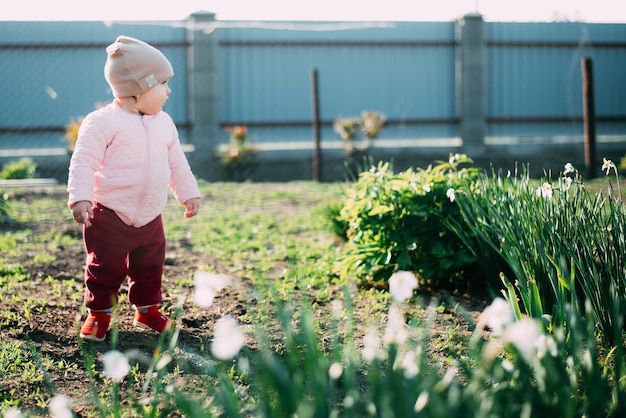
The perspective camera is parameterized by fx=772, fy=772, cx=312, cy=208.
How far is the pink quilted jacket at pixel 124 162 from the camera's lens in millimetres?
3113

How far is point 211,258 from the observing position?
515 centimetres

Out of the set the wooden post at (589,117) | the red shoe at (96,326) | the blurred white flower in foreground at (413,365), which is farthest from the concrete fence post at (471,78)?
the blurred white flower in foreground at (413,365)

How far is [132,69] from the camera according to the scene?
316 cm

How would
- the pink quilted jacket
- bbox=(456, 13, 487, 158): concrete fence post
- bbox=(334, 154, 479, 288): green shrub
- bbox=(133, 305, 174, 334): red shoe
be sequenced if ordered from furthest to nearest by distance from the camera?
bbox=(456, 13, 487, 158): concrete fence post, bbox=(334, 154, 479, 288): green shrub, bbox=(133, 305, 174, 334): red shoe, the pink quilted jacket

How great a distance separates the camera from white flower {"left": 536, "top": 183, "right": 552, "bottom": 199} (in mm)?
2746

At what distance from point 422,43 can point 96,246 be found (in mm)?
10563

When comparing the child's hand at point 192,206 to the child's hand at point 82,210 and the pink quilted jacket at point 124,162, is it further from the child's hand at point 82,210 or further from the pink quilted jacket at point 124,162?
the child's hand at point 82,210

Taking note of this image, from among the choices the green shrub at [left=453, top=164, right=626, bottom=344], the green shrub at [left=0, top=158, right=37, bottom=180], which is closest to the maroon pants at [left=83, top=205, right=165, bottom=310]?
the green shrub at [left=453, top=164, right=626, bottom=344]

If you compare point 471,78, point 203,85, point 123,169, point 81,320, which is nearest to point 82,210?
point 123,169

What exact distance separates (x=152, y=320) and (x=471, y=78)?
1057 cm

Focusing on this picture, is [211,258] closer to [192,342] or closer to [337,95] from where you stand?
[192,342]

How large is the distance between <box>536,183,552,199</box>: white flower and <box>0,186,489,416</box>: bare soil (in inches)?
21.0

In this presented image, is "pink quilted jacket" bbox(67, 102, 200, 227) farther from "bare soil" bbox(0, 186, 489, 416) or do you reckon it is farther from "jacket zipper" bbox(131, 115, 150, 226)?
"bare soil" bbox(0, 186, 489, 416)

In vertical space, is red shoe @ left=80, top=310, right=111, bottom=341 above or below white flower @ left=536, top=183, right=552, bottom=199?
below
